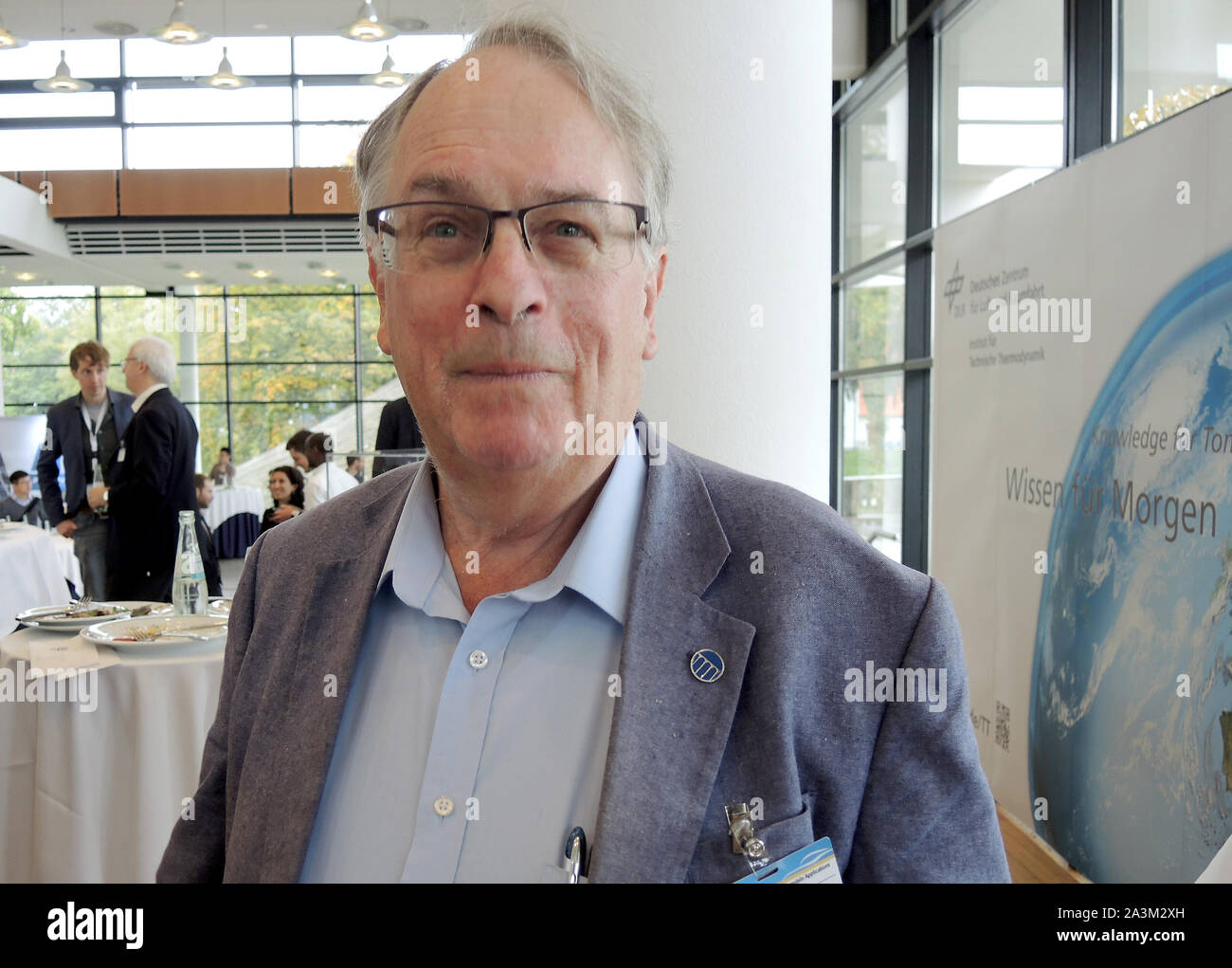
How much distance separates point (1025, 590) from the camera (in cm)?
369

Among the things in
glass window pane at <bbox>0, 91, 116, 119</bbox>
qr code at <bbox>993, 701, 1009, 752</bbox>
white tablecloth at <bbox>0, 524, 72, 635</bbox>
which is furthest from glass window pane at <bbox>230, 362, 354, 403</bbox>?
qr code at <bbox>993, 701, 1009, 752</bbox>

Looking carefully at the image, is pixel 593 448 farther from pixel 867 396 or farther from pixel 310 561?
pixel 867 396

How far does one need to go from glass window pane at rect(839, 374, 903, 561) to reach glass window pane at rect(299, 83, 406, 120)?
8.63 m

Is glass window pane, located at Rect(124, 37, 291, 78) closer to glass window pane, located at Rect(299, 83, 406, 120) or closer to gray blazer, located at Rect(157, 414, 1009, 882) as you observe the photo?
glass window pane, located at Rect(299, 83, 406, 120)

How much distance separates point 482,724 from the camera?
37.7 inches

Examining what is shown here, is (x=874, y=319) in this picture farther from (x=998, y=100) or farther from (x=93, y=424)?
(x=93, y=424)

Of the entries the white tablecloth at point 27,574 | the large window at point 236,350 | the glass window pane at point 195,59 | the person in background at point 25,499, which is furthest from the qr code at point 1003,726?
the glass window pane at point 195,59

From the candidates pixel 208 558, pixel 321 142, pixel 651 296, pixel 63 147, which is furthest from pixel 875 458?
pixel 63 147

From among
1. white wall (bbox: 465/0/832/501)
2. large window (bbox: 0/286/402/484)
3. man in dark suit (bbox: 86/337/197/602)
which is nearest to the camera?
white wall (bbox: 465/0/832/501)

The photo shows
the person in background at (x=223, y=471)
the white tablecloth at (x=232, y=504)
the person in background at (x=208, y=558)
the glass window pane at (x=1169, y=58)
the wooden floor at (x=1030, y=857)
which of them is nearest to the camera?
the glass window pane at (x=1169, y=58)

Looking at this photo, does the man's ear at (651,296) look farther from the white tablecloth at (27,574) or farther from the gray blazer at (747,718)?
the white tablecloth at (27,574)

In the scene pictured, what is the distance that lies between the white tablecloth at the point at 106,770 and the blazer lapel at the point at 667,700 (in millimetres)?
A: 1929

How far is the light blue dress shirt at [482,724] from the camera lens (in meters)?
0.92

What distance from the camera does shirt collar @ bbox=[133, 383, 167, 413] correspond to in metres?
4.60
